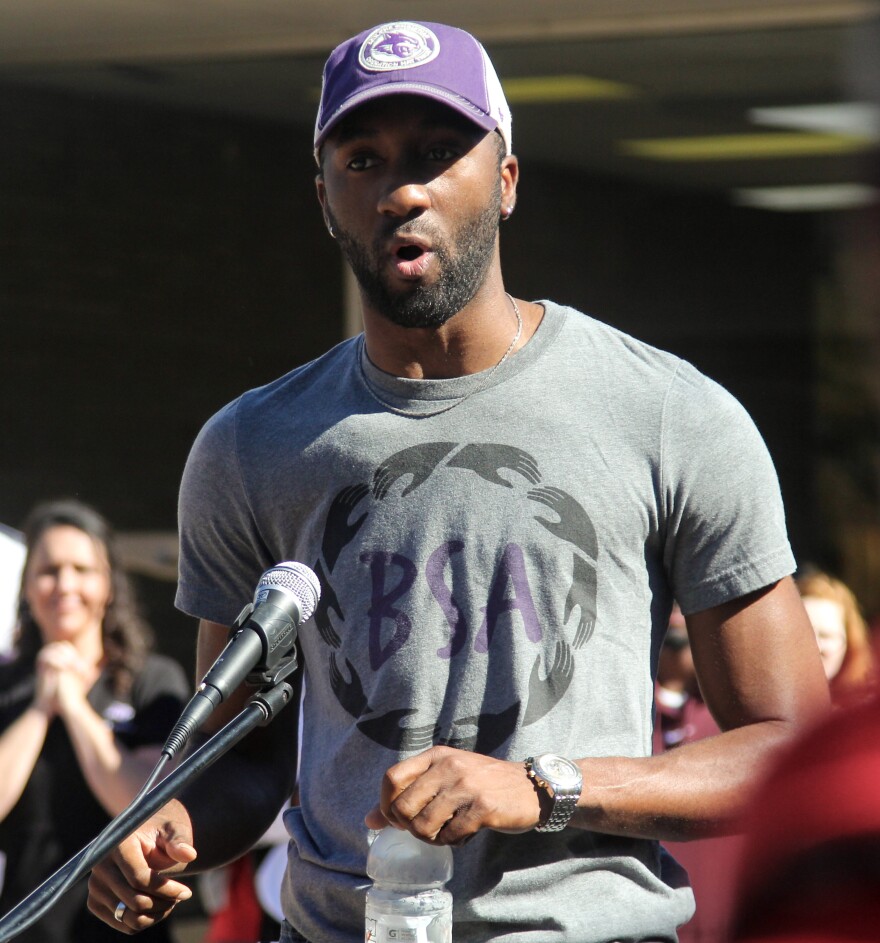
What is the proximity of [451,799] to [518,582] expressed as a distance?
41 cm

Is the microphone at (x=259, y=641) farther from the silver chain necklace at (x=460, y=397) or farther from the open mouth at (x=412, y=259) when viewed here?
the open mouth at (x=412, y=259)

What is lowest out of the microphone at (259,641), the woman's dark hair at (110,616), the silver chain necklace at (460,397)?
the woman's dark hair at (110,616)

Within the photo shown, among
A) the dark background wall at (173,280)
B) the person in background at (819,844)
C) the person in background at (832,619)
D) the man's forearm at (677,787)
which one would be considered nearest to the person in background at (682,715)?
the person in background at (832,619)

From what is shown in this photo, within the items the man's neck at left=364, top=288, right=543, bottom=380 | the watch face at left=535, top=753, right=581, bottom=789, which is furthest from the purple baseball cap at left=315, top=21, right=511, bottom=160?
the watch face at left=535, top=753, right=581, bottom=789

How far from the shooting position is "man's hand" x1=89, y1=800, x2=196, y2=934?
2.25 meters

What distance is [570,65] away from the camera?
7.04 meters

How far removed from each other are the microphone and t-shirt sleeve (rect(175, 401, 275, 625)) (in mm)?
510

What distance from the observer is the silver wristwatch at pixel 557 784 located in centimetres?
211

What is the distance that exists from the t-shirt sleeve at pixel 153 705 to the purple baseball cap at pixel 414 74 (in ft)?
9.88

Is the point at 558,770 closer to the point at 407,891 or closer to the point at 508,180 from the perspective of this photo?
the point at 407,891

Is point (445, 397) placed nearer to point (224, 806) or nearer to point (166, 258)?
point (224, 806)

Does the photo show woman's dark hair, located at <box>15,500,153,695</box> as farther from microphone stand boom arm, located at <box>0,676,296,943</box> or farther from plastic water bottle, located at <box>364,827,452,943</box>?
microphone stand boom arm, located at <box>0,676,296,943</box>

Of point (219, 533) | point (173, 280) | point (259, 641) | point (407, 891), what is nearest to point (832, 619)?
point (219, 533)

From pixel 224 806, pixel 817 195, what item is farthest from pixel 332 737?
pixel 817 195
